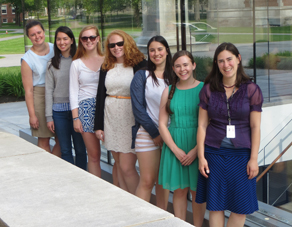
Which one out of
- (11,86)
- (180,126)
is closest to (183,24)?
(180,126)

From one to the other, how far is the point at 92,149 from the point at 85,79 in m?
0.72

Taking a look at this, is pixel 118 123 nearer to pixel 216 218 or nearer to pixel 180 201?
pixel 180 201

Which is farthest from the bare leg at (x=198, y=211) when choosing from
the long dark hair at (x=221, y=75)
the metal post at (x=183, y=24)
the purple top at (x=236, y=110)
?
the metal post at (x=183, y=24)

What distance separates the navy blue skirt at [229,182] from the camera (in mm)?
2824

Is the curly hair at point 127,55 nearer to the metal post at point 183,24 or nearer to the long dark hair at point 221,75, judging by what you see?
the metal post at point 183,24

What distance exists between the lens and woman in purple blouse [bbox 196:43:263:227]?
9.09ft

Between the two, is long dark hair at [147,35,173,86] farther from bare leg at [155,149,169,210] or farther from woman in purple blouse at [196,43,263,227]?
bare leg at [155,149,169,210]

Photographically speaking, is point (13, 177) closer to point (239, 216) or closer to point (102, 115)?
point (102, 115)

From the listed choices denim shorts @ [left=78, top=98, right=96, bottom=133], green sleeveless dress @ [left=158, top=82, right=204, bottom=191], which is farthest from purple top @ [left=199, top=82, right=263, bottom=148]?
denim shorts @ [left=78, top=98, right=96, bottom=133]

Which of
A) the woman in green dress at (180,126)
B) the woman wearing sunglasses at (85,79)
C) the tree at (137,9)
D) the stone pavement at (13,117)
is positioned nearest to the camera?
the woman in green dress at (180,126)

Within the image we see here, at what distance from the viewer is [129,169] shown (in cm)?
380

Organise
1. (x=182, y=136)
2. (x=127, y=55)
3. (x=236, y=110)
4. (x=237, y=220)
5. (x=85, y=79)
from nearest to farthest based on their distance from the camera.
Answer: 1. (x=236, y=110)
2. (x=237, y=220)
3. (x=182, y=136)
4. (x=127, y=55)
5. (x=85, y=79)

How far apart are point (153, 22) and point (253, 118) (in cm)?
199

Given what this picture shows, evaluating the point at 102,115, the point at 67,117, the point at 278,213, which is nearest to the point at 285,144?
the point at 278,213
